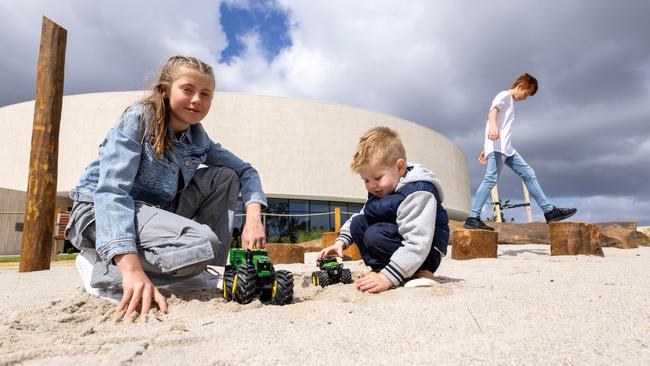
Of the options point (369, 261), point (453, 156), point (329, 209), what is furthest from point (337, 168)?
point (369, 261)

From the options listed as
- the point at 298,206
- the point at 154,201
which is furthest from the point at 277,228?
the point at 154,201

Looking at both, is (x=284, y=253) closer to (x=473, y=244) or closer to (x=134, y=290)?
(x=473, y=244)

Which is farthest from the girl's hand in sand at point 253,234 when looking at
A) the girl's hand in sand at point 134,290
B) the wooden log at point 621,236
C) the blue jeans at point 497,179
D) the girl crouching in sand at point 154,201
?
the wooden log at point 621,236

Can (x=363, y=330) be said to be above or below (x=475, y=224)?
below

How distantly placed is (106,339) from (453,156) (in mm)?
26952

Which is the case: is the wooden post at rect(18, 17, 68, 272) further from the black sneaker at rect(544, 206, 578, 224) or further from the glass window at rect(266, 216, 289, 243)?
the glass window at rect(266, 216, 289, 243)

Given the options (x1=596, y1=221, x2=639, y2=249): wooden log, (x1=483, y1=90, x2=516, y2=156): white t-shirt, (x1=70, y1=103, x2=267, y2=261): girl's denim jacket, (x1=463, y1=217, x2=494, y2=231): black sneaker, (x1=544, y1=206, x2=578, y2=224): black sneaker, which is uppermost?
(x1=483, y1=90, x2=516, y2=156): white t-shirt

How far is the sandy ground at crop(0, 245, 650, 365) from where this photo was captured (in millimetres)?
1007

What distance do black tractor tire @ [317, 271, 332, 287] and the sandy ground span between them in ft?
1.37

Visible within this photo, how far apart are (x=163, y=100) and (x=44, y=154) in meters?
3.40

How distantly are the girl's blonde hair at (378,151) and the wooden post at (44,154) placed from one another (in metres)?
4.06

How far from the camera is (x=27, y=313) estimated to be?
1666mm

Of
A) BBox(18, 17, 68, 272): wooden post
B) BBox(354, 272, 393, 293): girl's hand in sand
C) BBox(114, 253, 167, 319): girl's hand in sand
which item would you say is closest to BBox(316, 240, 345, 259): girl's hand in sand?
BBox(354, 272, 393, 293): girl's hand in sand

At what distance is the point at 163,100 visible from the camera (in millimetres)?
2053
